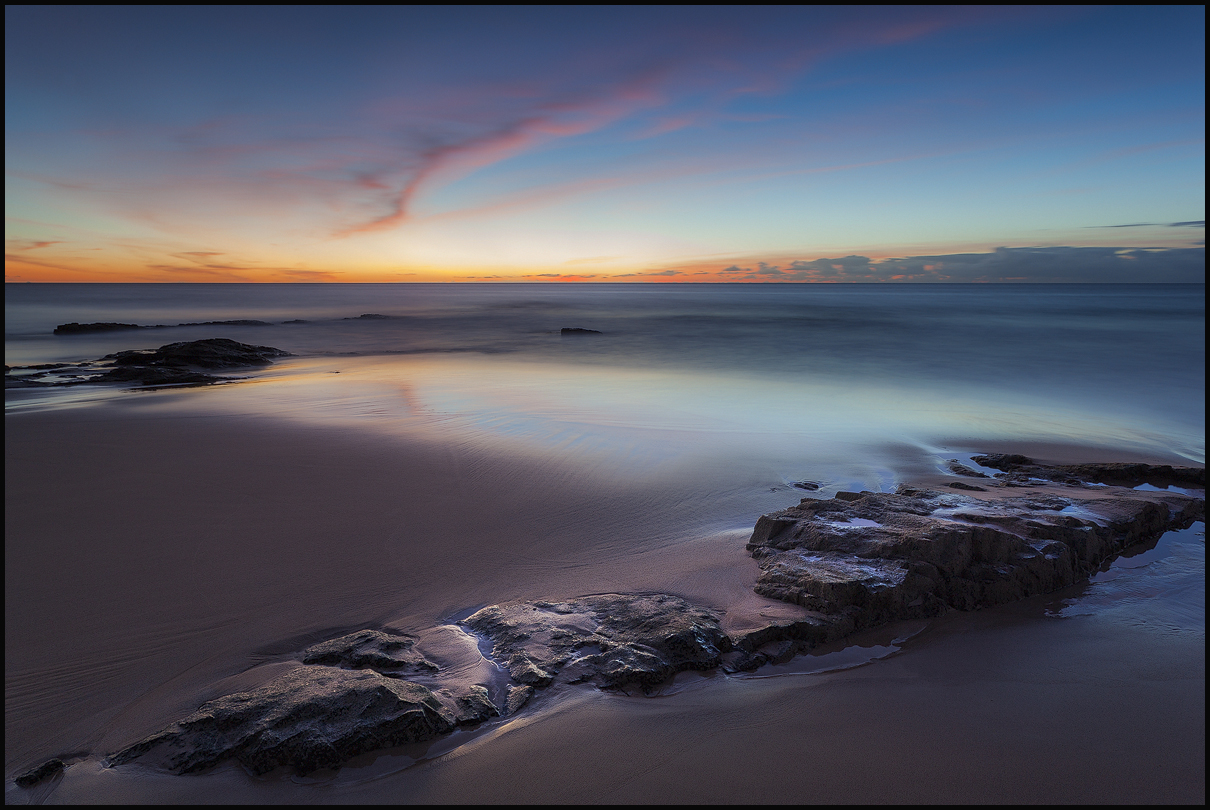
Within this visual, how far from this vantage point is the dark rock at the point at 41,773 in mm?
2143

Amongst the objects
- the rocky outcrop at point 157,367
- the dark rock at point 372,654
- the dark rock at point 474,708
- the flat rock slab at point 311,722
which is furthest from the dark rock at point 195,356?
the dark rock at point 474,708

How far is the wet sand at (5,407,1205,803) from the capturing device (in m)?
2.22

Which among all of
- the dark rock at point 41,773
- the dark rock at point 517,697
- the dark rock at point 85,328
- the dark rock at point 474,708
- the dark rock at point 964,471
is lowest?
the dark rock at point 964,471

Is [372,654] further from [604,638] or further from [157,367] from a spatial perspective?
[157,367]

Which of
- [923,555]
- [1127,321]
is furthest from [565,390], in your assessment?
[1127,321]

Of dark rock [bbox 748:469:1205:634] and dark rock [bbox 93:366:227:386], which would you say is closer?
dark rock [bbox 748:469:1205:634]

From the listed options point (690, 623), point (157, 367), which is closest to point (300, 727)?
point (690, 623)

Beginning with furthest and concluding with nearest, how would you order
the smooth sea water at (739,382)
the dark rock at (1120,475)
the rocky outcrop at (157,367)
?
the rocky outcrop at (157,367), the smooth sea water at (739,382), the dark rock at (1120,475)

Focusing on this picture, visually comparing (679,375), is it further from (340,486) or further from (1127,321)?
(1127,321)

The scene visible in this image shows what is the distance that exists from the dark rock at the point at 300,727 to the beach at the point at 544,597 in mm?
61

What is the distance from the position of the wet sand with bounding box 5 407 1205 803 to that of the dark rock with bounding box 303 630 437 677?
1.02 feet

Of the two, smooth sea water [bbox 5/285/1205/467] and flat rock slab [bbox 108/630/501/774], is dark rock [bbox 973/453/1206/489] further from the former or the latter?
flat rock slab [bbox 108/630/501/774]

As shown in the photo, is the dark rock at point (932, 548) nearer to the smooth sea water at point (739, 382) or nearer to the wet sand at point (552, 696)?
the wet sand at point (552, 696)

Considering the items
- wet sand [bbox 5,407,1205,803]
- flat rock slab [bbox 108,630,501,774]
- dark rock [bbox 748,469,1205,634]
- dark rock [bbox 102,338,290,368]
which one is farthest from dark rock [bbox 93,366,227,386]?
dark rock [bbox 748,469,1205,634]
